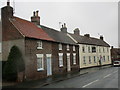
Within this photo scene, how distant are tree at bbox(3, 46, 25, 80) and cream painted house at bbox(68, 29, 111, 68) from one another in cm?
1882

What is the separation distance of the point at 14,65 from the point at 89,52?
25.7 metres

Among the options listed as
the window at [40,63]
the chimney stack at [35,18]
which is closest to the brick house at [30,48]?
the window at [40,63]

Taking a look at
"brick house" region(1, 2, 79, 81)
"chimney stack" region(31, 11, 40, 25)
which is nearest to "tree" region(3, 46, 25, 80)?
"brick house" region(1, 2, 79, 81)

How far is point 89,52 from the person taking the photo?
4100cm

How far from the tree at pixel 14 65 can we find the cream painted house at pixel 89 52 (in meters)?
18.8

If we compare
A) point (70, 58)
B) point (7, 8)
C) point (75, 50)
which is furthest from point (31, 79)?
point (75, 50)

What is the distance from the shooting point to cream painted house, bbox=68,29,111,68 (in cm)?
3706

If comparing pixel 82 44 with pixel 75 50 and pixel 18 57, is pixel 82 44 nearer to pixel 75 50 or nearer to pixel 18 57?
pixel 75 50

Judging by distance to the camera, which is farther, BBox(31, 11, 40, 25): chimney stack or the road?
BBox(31, 11, 40, 25): chimney stack

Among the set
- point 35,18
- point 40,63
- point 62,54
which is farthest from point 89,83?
point 35,18

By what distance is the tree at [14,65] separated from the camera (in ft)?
59.2

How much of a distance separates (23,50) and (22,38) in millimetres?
1331

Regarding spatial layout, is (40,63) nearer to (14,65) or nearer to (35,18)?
(14,65)

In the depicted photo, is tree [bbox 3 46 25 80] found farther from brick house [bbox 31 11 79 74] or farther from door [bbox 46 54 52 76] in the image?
brick house [bbox 31 11 79 74]
